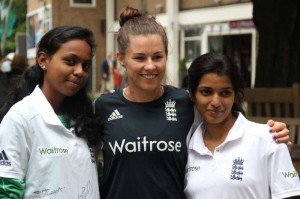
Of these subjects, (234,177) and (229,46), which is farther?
(229,46)

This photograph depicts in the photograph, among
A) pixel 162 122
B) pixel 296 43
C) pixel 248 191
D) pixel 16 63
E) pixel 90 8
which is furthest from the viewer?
pixel 90 8

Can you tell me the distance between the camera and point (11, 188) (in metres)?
2.55

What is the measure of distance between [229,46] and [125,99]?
1904cm

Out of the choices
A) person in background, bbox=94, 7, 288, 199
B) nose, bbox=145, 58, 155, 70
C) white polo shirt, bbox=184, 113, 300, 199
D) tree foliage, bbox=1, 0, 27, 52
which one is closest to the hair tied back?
person in background, bbox=94, 7, 288, 199

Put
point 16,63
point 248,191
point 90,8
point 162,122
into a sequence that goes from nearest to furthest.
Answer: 1. point 248,191
2. point 162,122
3. point 16,63
4. point 90,8

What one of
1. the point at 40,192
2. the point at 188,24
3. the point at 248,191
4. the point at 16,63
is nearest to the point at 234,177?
the point at 248,191

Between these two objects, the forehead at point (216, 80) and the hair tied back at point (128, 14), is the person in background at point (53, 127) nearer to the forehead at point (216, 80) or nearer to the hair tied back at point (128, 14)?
the hair tied back at point (128, 14)

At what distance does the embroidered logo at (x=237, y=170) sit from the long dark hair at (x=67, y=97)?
0.67 meters

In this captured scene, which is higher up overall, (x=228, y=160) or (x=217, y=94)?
(x=217, y=94)

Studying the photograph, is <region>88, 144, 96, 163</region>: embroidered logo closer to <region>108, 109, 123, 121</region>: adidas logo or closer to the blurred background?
<region>108, 109, 123, 121</region>: adidas logo

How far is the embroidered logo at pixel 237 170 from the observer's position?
9.06 ft

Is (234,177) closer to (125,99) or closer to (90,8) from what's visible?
(125,99)

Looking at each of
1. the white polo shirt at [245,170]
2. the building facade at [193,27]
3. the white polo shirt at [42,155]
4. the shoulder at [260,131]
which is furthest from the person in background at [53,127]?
the building facade at [193,27]

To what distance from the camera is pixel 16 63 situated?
637 centimetres
